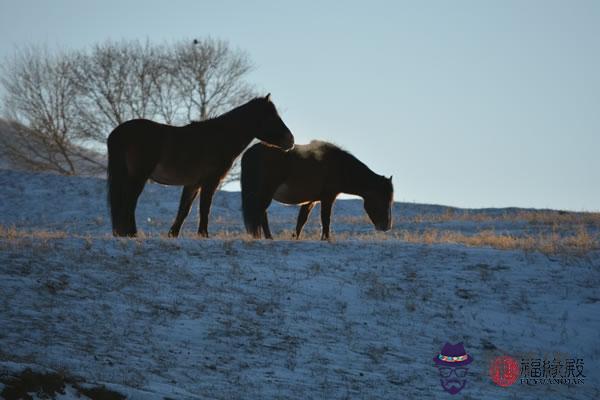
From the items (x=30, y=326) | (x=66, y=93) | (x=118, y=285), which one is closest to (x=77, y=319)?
(x=30, y=326)

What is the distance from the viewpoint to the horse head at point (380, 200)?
1636 centimetres

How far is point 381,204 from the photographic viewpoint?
1642 cm

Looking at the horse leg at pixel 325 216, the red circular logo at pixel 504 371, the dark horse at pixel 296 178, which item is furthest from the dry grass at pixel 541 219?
the red circular logo at pixel 504 371

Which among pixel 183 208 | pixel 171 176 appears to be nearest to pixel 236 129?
pixel 171 176

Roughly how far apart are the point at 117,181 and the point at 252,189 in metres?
2.70

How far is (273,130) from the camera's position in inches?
568

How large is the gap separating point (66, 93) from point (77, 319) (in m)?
34.6

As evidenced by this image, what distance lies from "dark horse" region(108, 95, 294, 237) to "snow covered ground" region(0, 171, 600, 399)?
1.55m

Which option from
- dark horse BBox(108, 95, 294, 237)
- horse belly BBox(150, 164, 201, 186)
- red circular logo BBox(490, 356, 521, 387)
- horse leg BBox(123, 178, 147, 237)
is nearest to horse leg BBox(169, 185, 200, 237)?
dark horse BBox(108, 95, 294, 237)

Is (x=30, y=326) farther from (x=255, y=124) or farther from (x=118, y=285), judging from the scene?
(x=255, y=124)

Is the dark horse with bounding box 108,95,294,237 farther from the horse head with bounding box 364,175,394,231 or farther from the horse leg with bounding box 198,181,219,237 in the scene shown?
the horse head with bounding box 364,175,394,231

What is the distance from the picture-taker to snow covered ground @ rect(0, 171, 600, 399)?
7.55m

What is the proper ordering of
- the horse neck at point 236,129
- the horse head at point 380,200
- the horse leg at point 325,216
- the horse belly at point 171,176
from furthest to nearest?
the horse head at point 380,200, the horse leg at point 325,216, the horse neck at point 236,129, the horse belly at point 171,176

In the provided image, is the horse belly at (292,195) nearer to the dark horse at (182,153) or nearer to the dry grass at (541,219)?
the dark horse at (182,153)
